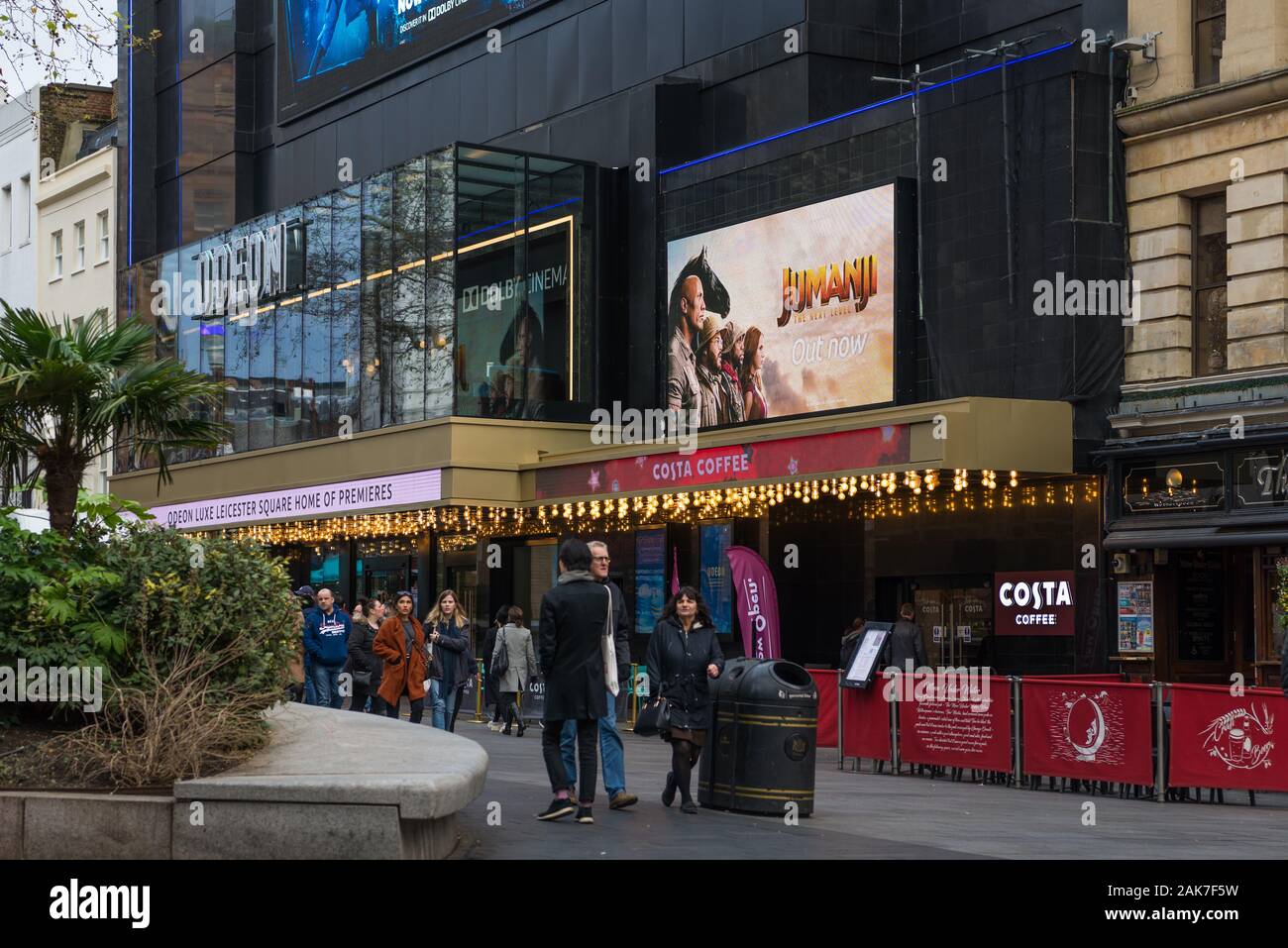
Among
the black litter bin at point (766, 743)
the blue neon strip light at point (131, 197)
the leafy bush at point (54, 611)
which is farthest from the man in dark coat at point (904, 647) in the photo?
the blue neon strip light at point (131, 197)

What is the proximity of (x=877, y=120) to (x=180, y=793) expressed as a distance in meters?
17.9

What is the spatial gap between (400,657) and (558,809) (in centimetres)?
699

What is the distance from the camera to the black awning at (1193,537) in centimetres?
2012

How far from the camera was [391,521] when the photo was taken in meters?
34.1

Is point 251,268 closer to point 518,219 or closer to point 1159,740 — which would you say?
point 518,219

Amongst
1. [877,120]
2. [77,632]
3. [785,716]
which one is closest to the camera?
[77,632]

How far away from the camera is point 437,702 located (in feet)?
66.9

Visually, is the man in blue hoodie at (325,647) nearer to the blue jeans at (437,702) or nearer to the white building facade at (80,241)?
the blue jeans at (437,702)

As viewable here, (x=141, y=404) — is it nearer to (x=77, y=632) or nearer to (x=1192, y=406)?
(x=77, y=632)

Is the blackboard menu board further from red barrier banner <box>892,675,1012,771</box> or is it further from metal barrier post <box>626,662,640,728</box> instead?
metal barrier post <box>626,662,640,728</box>

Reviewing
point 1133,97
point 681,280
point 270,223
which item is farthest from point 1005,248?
point 270,223

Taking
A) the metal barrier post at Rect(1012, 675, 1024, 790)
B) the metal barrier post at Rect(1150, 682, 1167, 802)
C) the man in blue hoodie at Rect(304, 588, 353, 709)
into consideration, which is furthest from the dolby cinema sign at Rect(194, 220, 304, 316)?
the metal barrier post at Rect(1150, 682, 1167, 802)

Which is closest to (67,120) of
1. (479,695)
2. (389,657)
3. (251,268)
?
(251,268)

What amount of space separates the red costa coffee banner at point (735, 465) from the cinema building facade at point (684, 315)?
0.05m
